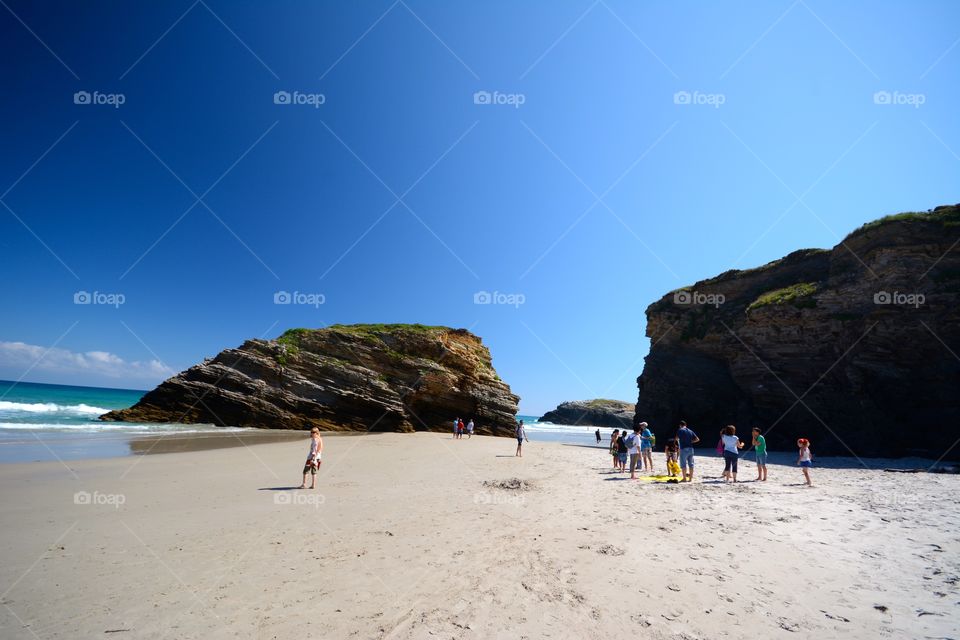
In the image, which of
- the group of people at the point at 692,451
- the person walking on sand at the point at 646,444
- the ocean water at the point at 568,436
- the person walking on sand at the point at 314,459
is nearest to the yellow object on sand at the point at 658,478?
the group of people at the point at 692,451

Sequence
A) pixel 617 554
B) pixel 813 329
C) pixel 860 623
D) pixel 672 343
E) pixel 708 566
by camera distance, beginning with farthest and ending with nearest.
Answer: pixel 672 343 → pixel 813 329 → pixel 617 554 → pixel 708 566 → pixel 860 623

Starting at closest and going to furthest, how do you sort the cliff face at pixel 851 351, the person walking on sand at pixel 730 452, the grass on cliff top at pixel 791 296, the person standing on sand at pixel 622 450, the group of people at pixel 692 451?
the group of people at pixel 692 451 < the person walking on sand at pixel 730 452 < the person standing on sand at pixel 622 450 < the cliff face at pixel 851 351 < the grass on cliff top at pixel 791 296

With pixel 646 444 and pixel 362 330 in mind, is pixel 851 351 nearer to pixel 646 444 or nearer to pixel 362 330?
pixel 646 444

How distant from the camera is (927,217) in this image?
23219 mm

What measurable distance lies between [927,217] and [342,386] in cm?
4255

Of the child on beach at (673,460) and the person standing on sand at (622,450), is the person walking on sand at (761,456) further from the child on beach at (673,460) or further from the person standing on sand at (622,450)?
the person standing on sand at (622,450)

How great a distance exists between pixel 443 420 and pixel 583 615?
36.2 metres

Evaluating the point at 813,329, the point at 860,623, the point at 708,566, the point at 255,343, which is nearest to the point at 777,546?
the point at 708,566

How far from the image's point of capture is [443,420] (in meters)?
39.7

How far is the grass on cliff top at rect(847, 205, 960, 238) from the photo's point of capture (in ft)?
74.2

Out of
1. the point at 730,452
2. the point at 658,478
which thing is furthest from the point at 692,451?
the point at 658,478

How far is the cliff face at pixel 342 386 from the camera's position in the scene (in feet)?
109

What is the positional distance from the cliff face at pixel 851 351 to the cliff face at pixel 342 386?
61.8 ft

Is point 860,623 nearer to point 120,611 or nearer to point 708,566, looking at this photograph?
point 708,566
